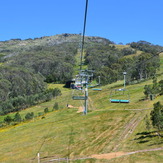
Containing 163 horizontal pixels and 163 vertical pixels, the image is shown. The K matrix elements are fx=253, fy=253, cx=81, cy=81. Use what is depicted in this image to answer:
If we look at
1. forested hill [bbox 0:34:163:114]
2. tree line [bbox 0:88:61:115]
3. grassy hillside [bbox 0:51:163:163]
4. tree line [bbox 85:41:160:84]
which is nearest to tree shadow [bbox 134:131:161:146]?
grassy hillside [bbox 0:51:163:163]

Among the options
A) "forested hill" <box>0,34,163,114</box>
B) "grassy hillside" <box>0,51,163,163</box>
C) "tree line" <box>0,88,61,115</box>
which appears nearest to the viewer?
"grassy hillside" <box>0,51,163,163</box>

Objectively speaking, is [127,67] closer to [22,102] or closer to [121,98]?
[121,98]

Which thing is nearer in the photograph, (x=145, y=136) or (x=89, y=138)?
(x=145, y=136)

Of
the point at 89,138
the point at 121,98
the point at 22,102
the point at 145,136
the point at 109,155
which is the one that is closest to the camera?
the point at 109,155

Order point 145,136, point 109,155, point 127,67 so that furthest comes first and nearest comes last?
1. point 127,67
2. point 145,136
3. point 109,155

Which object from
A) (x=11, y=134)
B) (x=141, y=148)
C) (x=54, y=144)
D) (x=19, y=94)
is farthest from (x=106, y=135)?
(x=19, y=94)

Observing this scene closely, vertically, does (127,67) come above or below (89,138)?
above

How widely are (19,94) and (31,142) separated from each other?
68.9 metres

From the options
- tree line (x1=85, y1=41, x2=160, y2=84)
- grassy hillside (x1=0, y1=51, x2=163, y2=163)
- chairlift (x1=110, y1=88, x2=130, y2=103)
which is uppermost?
tree line (x1=85, y1=41, x2=160, y2=84)

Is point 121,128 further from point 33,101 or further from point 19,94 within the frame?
point 19,94

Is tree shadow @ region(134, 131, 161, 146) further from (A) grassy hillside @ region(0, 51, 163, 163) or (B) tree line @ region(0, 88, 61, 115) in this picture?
(B) tree line @ region(0, 88, 61, 115)

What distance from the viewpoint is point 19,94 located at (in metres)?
108

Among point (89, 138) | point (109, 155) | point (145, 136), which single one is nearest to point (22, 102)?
point (89, 138)

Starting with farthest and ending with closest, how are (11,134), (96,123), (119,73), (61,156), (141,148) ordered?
(119,73), (11,134), (96,123), (61,156), (141,148)
